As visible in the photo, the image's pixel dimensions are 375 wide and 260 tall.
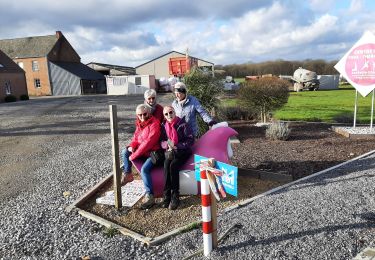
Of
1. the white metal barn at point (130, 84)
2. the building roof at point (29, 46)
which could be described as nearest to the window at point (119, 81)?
the white metal barn at point (130, 84)

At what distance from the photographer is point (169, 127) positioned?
209 inches

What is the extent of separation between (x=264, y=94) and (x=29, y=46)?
177 feet

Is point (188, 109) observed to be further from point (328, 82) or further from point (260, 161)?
point (328, 82)

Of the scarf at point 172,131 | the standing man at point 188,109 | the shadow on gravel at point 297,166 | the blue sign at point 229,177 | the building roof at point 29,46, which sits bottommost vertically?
the shadow on gravel at point 297,166

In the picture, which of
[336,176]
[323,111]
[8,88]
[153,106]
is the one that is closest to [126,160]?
[153,106]

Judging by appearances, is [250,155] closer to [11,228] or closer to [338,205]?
[338,205]

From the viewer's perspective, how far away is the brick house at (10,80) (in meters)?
39.2

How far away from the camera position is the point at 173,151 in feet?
17.2

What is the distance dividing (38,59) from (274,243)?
56.8 meters

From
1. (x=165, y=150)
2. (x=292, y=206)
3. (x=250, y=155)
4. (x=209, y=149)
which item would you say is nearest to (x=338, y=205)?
(x=292, y=206)

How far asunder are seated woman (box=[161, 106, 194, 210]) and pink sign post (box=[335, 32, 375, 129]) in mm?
7503

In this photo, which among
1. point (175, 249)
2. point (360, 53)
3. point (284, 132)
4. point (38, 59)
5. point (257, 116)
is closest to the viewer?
point (175, 249)

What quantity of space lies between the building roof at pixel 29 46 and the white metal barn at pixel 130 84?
13.9 meters

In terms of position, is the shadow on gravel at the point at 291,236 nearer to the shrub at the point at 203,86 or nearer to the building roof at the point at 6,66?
the shrub at the point at 203,86
